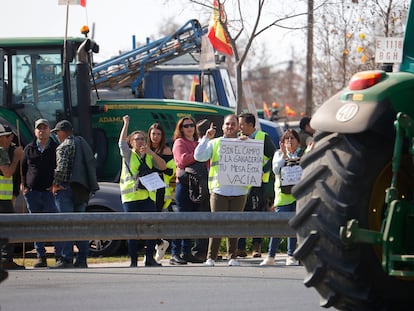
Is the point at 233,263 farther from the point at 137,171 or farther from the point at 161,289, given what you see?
the point at 161,289

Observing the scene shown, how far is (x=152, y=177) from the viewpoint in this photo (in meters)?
13.2

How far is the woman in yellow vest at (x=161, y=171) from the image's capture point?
13.7 metres

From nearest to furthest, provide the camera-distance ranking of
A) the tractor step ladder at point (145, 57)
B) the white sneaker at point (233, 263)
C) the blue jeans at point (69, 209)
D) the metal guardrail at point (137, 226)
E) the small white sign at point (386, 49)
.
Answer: the small white sign at point (386, 49), the metal guardrail at point (137, 226), the white sneaker at point (233, 263), the blue jeans at point (69, 209), the tractor step ladder at point (145, 57)

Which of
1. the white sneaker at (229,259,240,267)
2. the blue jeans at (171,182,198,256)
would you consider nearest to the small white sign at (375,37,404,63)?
the white sneaker at (229,259,240,267)

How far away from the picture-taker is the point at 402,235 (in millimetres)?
6406

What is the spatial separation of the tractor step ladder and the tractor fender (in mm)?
15477

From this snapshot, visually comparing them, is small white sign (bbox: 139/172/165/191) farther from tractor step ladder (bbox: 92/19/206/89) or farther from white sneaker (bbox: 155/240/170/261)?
tractor step ladder (bbox: 92/19/206/89)

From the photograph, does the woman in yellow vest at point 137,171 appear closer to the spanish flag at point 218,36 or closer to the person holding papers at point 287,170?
the person holding papers at point 287,170

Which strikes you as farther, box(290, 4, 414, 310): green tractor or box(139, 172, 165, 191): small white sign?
box(139, 172, 165, 191): small white sign

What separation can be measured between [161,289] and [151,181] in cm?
338

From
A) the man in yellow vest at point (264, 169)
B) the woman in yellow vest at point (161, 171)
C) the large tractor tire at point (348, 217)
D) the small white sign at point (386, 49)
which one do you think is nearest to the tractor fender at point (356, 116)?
the large tractor tire at point (348, 217)

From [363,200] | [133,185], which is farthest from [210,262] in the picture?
[363,200]

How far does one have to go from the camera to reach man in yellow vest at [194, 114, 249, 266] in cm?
1322

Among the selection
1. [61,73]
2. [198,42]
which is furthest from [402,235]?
[198,42]
